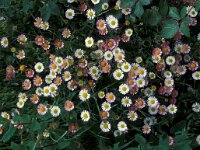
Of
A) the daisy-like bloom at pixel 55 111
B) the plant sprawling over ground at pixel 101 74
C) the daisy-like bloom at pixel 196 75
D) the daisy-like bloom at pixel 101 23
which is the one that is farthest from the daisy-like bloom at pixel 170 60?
the daisy-like bloom at pixel 55 111

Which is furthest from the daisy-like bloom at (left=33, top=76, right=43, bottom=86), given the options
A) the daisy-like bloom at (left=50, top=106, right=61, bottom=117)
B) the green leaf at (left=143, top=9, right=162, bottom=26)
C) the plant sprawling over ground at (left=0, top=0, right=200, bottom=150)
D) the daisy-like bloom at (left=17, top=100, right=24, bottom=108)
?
the green leaf at (left=143, top=9, right=162, bottom=26)

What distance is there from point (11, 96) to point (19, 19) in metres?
0.40

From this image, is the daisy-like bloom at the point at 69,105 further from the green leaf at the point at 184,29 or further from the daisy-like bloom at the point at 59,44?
the green leaf at the point at 184,29

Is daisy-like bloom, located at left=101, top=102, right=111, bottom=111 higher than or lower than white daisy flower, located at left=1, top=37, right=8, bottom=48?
lower

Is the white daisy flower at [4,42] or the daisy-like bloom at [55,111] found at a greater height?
the white daisy flower at [4,42]

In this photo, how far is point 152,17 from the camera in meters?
2.16

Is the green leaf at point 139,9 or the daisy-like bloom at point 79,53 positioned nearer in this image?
the green leaf at point 139,9

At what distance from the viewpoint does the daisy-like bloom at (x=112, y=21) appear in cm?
218

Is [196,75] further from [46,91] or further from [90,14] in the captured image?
[46,91]

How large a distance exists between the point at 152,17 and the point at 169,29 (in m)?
0.14

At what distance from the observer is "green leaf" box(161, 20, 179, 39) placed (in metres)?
2.04

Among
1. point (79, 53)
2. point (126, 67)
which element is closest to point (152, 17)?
point (126, 67)

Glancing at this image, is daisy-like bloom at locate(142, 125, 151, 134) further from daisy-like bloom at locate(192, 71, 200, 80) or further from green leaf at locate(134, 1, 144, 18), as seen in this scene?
green leaf at locate(134, 1, 144, 18)

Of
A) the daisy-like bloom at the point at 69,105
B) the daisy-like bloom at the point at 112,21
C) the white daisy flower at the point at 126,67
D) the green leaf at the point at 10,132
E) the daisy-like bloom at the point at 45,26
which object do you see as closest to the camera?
the green leaf at the point at 10,132
